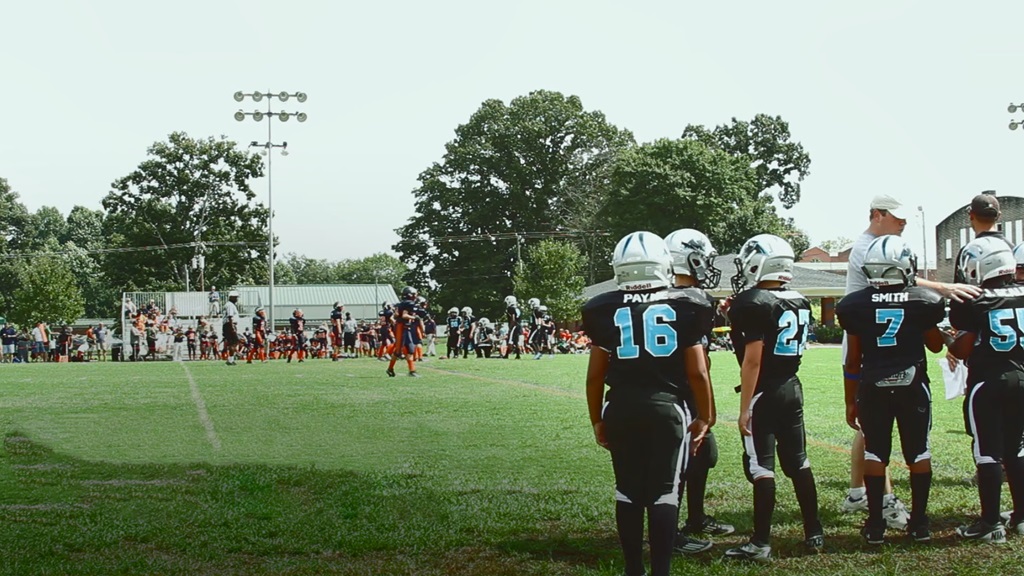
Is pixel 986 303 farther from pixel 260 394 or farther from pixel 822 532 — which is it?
pixel 260 394

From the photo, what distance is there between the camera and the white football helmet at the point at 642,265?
5.41 m

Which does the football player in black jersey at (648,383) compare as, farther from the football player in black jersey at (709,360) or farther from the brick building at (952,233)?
the brick building at (952,233)

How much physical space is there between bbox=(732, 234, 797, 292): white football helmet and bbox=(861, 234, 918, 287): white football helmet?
49 centimetres

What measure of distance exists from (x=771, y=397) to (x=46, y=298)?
65691 millimetres

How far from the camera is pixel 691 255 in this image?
22.3ft

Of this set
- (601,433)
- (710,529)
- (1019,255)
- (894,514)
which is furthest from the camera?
(1019,255)

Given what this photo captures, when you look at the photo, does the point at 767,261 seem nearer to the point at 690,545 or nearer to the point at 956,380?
the point at 690,545

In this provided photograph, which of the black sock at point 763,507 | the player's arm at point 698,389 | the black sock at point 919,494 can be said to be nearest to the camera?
the player's arm at point 698,389

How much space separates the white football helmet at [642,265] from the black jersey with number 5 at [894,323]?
5.70 feet

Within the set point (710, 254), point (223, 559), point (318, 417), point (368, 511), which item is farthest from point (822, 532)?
point (318, 417)

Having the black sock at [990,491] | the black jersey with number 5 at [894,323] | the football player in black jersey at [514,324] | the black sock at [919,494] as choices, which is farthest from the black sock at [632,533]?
the football player in black jersey at [514,324]

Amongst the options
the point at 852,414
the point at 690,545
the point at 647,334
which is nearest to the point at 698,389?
the point at 647,334

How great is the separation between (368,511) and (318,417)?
23.1 ft

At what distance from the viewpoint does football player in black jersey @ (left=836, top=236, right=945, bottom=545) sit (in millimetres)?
6426
